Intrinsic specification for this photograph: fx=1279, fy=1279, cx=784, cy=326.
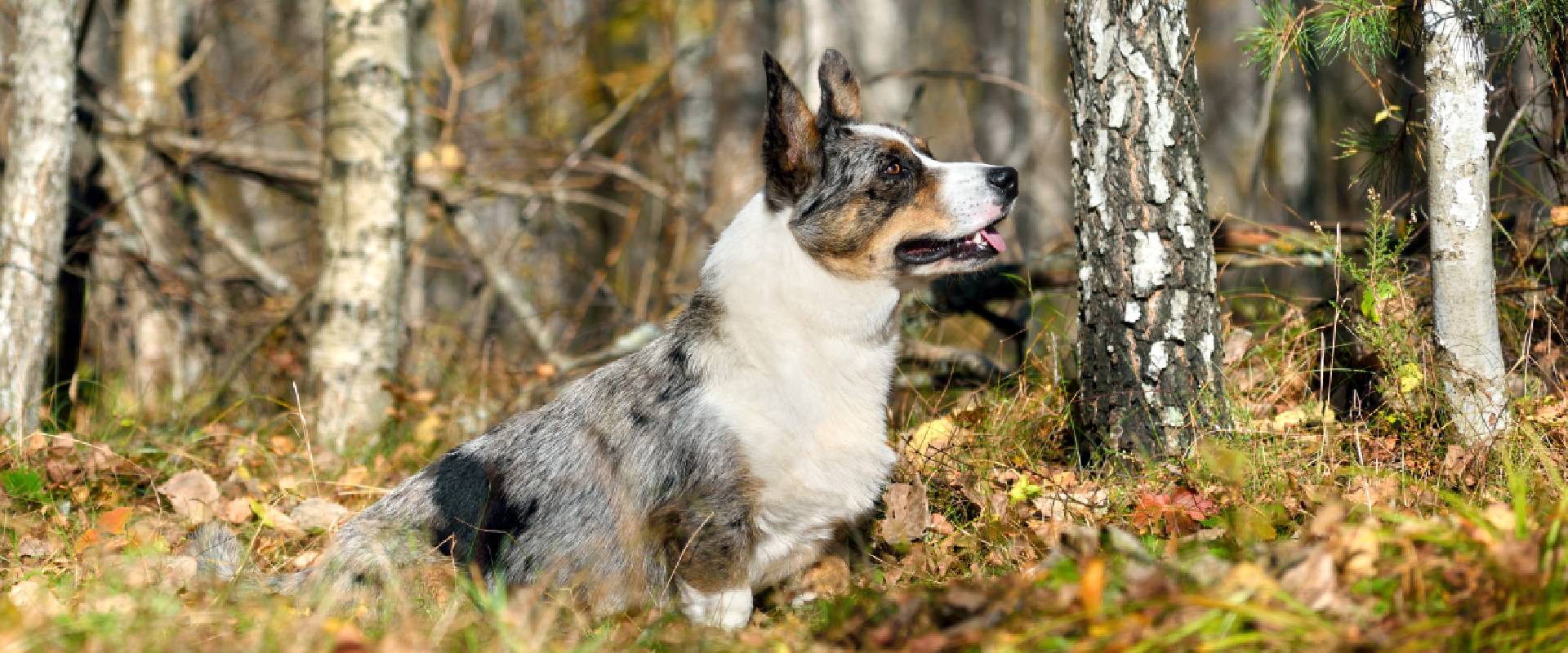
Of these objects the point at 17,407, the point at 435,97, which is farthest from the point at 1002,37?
the point at 17,407

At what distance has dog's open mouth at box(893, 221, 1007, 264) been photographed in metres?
4.21

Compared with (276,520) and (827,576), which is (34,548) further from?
(827,576)

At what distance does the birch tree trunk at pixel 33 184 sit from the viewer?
5969mm

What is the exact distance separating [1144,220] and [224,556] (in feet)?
11.0

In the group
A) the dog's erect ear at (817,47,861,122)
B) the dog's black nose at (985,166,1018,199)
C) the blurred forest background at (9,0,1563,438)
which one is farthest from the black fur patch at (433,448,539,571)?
the blurred forest background at (9,0,1563,438)

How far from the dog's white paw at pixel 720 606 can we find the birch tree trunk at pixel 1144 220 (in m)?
1.56

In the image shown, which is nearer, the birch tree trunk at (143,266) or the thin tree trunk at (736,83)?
the birch tree trunk at (143,266)

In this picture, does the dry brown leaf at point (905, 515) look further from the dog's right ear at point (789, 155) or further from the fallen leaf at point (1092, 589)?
the fallen leaf at point (1092, 589)

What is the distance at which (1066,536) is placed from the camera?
116 inches

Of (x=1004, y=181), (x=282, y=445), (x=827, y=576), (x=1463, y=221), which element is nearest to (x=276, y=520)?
(x=282, y=445)

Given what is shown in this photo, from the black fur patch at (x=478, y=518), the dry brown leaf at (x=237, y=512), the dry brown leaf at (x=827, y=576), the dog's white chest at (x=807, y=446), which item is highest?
the dog's white chest at (x=807, y=446)

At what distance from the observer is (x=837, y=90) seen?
4.71 meters

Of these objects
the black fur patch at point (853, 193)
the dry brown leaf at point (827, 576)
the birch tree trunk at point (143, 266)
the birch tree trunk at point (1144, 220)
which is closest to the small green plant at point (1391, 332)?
the birch tree trunk at point (1144, 220)

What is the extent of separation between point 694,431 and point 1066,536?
139cm
